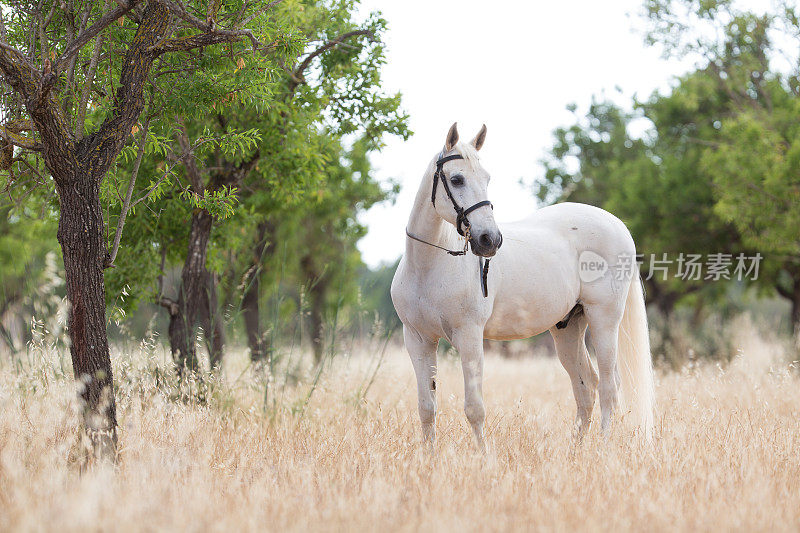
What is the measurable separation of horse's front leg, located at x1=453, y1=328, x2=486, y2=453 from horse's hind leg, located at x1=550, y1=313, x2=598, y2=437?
1535 millimetres

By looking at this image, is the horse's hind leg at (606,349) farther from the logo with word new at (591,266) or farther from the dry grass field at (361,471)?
the dry grass field at (361,471)

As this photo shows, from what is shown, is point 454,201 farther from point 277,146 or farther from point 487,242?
point 277,146

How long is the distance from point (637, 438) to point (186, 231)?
5.31m

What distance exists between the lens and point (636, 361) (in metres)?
Result: 5.83

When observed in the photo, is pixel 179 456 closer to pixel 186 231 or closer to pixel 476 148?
pixel 476 148

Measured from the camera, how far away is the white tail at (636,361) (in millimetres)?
5637

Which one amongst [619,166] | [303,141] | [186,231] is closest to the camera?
[303,141]

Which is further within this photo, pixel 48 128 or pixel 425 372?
pixel 425 372

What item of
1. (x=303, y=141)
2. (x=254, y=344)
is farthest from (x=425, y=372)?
(x=254, y=344)

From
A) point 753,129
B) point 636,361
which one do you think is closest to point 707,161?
point 753,129

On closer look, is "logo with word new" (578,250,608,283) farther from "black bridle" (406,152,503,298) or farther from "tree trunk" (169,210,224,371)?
"tree trunk" (169,210,224,371)

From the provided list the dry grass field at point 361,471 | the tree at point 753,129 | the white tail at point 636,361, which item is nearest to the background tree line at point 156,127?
the dry grass field at point 361,471

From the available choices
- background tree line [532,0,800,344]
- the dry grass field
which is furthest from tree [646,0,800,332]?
the dry grass field

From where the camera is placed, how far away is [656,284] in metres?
21.4
